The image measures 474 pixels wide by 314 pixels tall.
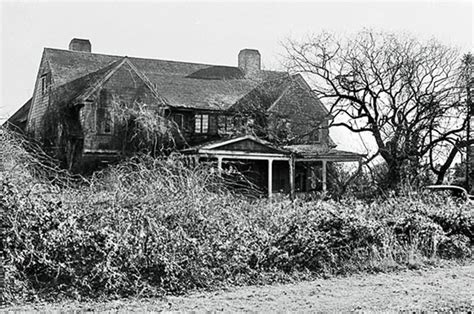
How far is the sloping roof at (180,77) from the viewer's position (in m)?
37.3

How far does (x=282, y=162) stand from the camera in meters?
38.1

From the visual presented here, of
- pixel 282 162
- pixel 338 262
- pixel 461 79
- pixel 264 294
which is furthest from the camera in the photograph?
pixel 282 162

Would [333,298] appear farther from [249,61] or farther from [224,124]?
[249,61]

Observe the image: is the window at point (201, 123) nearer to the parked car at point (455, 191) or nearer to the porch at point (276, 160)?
the porch at point (276, 160)

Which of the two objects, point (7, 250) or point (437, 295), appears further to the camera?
point (437, 295)

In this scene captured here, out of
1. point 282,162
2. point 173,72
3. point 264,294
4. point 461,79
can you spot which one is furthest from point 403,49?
point 264,294

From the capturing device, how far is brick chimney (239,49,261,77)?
146 feet

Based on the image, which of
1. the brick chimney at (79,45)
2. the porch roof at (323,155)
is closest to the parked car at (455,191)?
the porch roof at (323,155)

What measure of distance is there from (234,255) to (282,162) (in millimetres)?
28490

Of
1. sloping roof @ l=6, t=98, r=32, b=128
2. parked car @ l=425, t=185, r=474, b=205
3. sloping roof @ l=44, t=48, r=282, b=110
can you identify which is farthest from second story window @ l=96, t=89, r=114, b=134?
parked car @ l=425, t=185, r=474, b=205

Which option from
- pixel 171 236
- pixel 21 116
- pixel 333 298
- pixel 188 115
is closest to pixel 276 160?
pixel 188 115

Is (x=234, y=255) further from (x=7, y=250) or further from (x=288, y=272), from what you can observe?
(x=7, y=250)

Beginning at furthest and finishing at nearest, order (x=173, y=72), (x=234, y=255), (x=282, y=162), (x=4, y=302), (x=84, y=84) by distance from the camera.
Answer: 1. (x=173, y=72)
2. (x=282, y=162)
3. (x=84, y=84)
4. (x=234, y=255)
5. (x=4, y=302)

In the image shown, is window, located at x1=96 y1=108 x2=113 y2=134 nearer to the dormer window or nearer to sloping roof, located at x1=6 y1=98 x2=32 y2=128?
the dormer window
